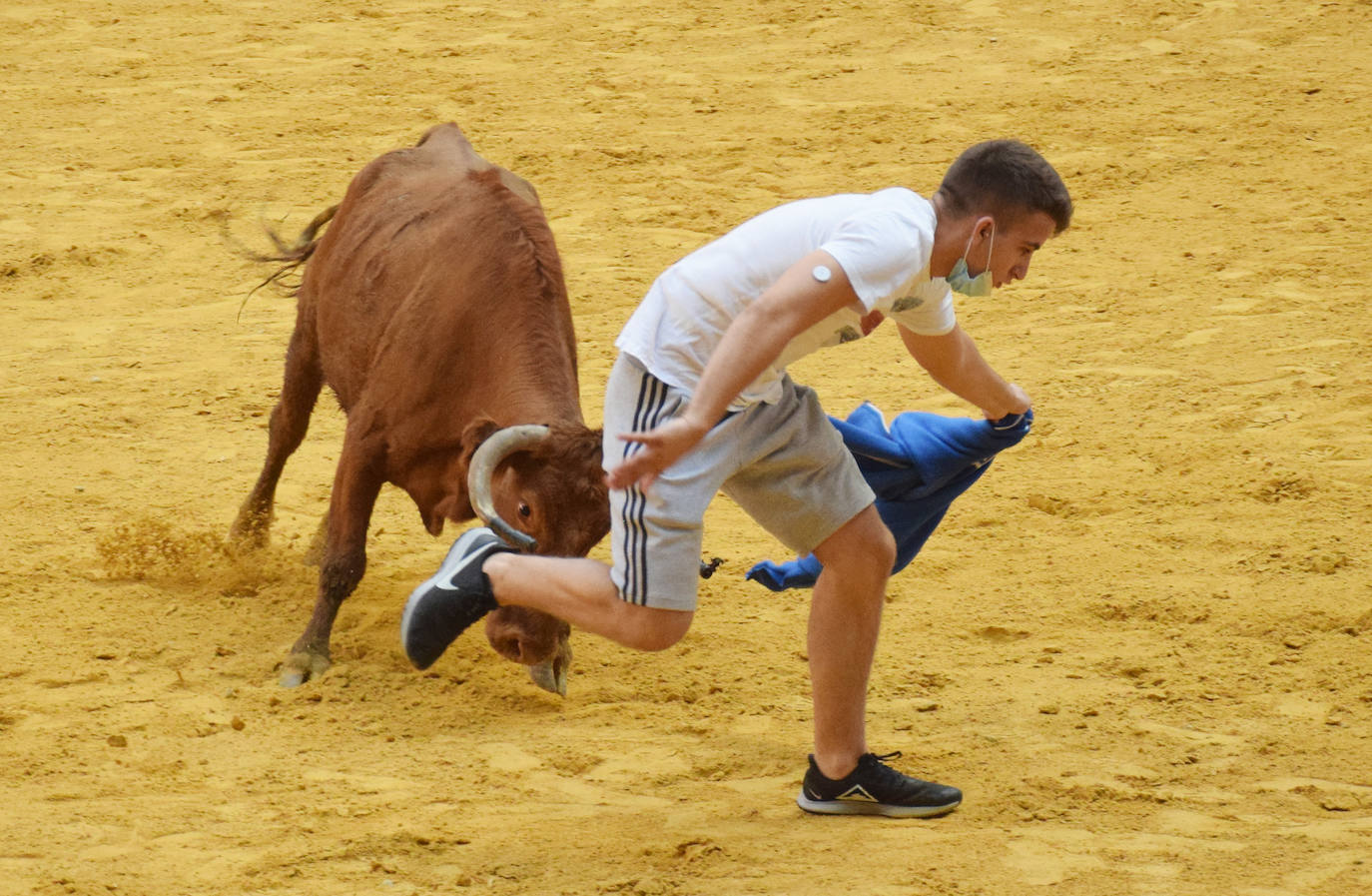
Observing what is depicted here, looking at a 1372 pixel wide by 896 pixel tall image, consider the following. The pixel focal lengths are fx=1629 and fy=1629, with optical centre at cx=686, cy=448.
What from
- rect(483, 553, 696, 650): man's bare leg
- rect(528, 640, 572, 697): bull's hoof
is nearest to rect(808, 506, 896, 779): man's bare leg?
rect(483, 553, 696, 650): man's bare leg

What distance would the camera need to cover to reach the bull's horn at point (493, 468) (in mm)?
4754

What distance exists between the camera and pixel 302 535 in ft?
22.1

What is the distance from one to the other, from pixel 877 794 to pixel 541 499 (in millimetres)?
1365

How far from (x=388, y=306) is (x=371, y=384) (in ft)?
1.10

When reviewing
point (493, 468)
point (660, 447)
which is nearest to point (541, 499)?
point (493, 468)

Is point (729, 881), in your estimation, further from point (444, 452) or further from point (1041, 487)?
point (1041, 487)

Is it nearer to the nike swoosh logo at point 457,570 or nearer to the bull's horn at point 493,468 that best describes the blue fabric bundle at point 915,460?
the bull's horn at point 493,468

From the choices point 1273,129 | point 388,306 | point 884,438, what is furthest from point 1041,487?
point 1273,129

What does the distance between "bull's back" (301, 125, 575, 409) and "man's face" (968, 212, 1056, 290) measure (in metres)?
2.06

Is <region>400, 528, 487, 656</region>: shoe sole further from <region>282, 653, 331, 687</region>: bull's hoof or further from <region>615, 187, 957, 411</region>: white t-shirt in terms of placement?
<region>282, 653, 331, 687</region>: bull's hoof

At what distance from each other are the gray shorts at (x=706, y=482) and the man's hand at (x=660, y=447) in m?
0.25

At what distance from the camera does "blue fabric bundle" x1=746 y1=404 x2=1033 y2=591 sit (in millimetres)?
4723

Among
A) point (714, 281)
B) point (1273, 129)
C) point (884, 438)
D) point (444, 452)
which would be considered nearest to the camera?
point (714, 281)

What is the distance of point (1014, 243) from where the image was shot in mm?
3844
